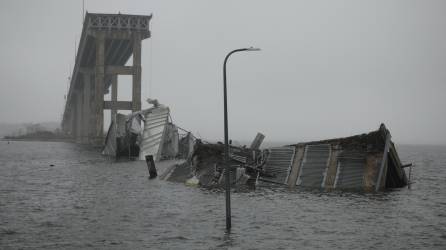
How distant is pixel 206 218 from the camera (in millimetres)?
23625

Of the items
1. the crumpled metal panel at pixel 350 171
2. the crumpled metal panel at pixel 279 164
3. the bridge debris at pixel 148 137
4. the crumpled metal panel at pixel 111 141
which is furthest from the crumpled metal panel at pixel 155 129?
the crumpled metal panel at pixel 350 171

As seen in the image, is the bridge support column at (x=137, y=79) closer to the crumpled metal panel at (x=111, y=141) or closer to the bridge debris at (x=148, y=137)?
the crumpled metal panel at (x=111, y=141)

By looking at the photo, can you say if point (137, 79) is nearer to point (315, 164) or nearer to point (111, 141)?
point (111, 141)

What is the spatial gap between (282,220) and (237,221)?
228 centimetres

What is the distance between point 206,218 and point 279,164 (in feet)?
44.6

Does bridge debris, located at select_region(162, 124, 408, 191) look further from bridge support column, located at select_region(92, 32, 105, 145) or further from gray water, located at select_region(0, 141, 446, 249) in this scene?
bridge support column, located at select_region(92, 32, 105, 145)

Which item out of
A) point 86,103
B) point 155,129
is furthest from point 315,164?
point 86,103

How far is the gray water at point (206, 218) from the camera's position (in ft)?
61.7

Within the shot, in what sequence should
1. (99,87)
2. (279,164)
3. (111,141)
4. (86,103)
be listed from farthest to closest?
(86,103)
(99,87)
(111,141)
(279,164)

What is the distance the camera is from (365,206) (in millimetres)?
27922

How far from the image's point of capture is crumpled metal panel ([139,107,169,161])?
204 feet

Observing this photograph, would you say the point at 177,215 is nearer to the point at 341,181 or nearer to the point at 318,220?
the point at 318,220

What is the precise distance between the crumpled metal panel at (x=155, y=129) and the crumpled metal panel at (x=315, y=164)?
30.8 meters

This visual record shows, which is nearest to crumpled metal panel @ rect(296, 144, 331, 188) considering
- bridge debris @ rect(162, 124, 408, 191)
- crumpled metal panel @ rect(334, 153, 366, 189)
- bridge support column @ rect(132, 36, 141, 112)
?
bridge debris @ rect(162, 124, 408, 191)
